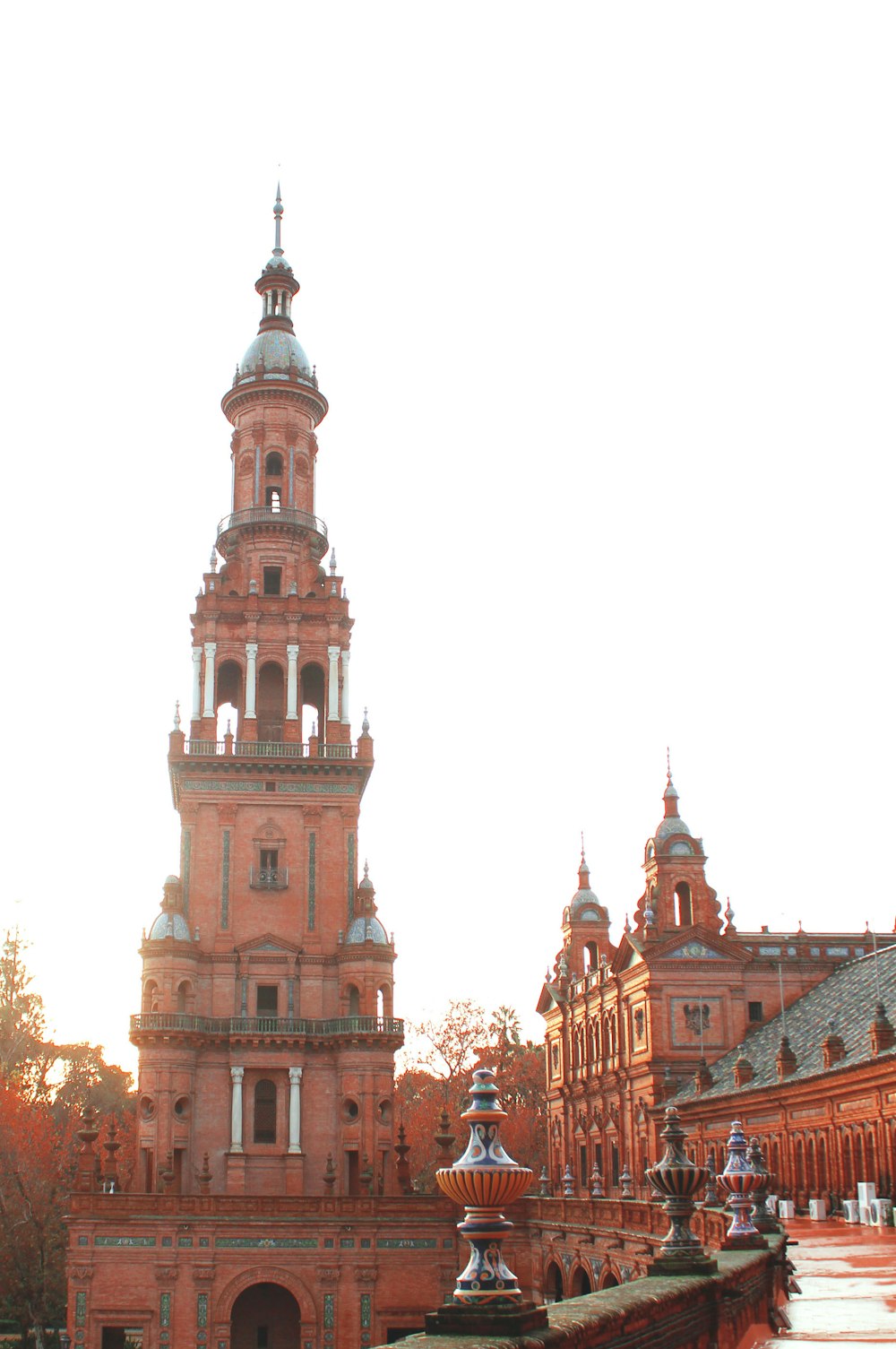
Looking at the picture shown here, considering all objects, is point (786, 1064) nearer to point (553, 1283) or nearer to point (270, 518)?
point (553, 1283)

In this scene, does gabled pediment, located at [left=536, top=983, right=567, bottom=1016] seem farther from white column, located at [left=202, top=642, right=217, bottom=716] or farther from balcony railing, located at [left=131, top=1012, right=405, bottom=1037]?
white column, located at [left=202, top=642, right=217, bottom=716]

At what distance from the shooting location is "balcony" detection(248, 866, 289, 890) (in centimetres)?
5894

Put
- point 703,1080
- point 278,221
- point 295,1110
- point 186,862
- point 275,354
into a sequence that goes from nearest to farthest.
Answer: point 295,1110, point 703,1080, point 186,862, point 275,354, point 278,221

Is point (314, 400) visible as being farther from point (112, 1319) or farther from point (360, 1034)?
point (112, 1319)

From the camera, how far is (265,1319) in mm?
51844

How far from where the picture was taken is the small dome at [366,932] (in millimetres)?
57812

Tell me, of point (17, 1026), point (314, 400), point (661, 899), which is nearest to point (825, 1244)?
point (661, 899)

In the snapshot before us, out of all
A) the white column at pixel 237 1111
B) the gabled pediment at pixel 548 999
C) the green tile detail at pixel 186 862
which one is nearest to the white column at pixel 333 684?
the green tile detail at pixel 186 862

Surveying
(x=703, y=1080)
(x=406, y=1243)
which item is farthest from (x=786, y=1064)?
(x=406, y=1243)

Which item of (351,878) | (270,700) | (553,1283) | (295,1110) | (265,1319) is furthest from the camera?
(270,700)

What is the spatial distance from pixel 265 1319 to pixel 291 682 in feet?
84.6

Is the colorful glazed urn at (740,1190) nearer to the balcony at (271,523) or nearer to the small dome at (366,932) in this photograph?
the small dome at (366,932)

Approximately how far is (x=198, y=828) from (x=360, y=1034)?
11028 mm

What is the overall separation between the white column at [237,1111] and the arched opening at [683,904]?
24.7 meters
